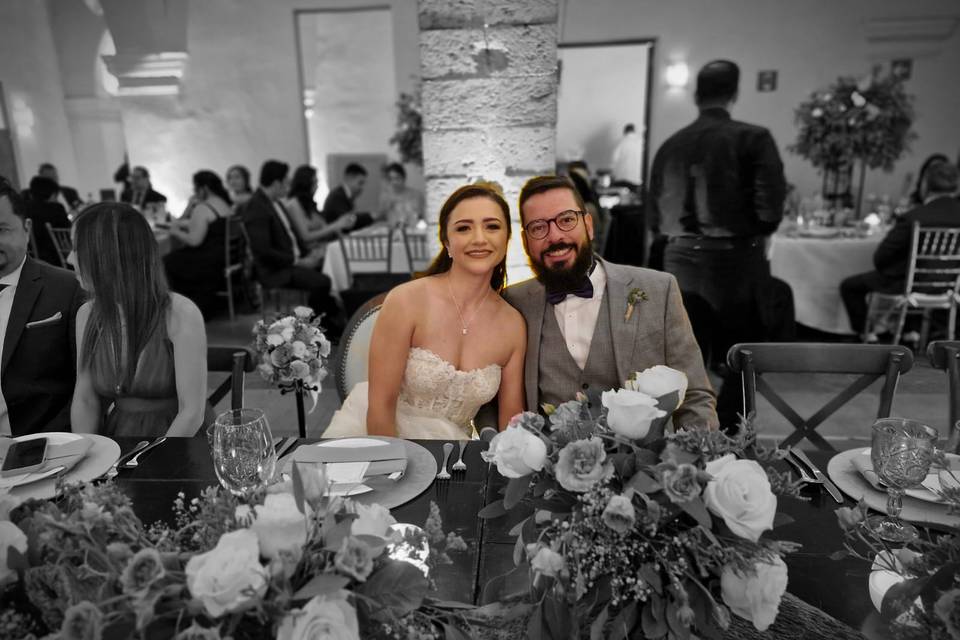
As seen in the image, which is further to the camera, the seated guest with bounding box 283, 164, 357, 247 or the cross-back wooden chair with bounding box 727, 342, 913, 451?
the seated guest with bounding box 283, 164, 357, 247

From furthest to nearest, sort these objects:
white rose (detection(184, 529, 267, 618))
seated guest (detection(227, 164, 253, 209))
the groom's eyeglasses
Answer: seated guest (detection(227, 164, 253, 209)), the groom's eyeglasses, white rose (detection(184, 529, 267, 618))

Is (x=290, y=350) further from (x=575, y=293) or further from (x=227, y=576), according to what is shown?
(x=227, y=576)

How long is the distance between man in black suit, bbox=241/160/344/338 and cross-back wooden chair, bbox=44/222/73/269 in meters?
1.63

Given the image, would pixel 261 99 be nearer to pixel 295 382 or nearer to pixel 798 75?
pixel 798 75

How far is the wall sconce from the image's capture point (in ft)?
28.2

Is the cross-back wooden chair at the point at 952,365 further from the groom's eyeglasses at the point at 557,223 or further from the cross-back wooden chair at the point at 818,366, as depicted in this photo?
the groom's eyeglasses at the point at 557,223

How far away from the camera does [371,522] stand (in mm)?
792

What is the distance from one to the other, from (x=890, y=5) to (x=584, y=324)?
28.6 ft

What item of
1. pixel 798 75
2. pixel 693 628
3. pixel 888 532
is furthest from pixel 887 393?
pixel 798 75

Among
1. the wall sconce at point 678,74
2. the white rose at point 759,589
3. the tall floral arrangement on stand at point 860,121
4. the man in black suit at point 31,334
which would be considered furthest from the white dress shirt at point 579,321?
the wall sconce at point 678,74

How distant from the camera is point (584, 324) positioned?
6.84 ft

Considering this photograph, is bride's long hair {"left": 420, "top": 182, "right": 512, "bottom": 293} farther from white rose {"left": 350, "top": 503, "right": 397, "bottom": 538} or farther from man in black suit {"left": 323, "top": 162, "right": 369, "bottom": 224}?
man in black suit {"left": 323, "top": 162, "right": 369, "bottom": 224}

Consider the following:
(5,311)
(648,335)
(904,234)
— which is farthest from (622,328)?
(904,234)

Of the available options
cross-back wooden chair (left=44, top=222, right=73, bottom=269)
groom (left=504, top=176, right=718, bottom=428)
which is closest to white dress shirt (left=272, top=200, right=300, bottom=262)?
cross-back wooden chair (left=44, top=222, right=73, bottom=269)
